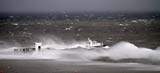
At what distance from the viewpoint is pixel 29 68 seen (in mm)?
36500

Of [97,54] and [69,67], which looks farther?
[97,54]

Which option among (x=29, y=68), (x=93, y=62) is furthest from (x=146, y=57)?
(x=29, y=68)

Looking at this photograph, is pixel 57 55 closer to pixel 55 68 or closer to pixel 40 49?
pixel 40 49

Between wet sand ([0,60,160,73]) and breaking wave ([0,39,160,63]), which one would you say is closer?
wet sand ([0,60,160,73])

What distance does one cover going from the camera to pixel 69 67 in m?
36.9

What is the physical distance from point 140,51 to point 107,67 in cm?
991

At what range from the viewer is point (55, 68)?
119 feet

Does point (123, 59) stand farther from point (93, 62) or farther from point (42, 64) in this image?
point (42, 64)

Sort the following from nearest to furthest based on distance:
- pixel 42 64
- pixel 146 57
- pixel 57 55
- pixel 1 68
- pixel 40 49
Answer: pixel 1 68 → pixel 42 64 → pixel 146 57 → pixel 57 55 → pixel 40 49

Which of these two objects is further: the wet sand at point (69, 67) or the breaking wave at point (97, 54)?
the breaking wave at point (97, 54)

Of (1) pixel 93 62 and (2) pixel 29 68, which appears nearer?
(2) pixel 29 68

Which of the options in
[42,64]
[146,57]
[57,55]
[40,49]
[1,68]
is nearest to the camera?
[1,68]

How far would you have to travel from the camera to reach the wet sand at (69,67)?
34.6 metres

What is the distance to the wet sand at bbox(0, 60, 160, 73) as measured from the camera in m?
34.6
